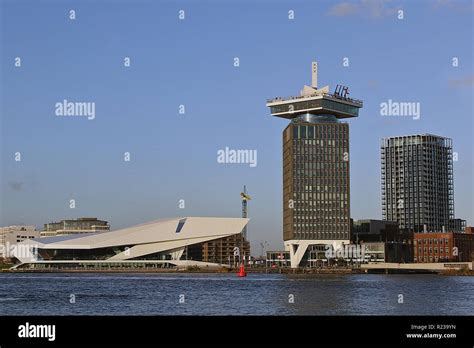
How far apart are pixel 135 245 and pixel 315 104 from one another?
141ft

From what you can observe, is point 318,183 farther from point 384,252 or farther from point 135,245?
point 135,245

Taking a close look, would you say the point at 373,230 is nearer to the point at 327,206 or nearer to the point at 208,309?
the point at 327,206

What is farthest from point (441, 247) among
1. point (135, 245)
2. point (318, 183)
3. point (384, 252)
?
point (135, 245)

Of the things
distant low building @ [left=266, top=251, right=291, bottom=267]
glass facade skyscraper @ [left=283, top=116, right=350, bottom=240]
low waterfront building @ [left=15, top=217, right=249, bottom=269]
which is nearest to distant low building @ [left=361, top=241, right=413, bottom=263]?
glass facade skyscraper @ [left=283, top=116, right=350, bottom=240]

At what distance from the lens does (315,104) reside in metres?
148

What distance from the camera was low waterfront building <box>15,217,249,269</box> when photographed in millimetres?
148500

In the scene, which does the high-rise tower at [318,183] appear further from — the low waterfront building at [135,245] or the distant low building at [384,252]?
the low waterfront building at [135,245]

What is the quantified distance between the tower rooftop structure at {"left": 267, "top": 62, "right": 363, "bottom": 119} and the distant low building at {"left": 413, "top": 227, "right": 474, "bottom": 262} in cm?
2892

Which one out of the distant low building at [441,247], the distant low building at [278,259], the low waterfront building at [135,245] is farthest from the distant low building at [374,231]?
the low waterfront building at [135,245]

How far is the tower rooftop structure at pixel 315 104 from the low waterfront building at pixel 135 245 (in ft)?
75.3

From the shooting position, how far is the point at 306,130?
482 feet

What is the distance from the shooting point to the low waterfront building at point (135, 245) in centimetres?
14850

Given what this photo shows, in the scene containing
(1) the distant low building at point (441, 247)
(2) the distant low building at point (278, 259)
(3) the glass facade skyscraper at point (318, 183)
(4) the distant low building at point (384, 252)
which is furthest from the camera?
(2) the distant low building at point (278, 259)
